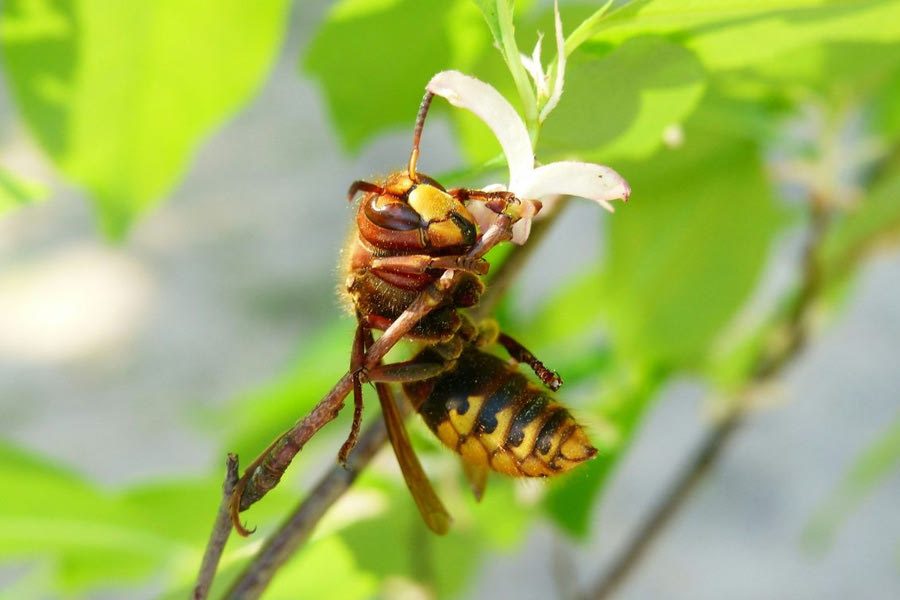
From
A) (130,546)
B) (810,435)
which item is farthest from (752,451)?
(130,546)

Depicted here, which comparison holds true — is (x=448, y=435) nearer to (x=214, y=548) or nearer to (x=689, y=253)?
(x=214, y=548)

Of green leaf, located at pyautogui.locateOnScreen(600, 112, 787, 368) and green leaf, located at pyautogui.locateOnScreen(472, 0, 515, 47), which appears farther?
green leaf, located at pyautogui.locateOnScreen(600, 112, 787, 368)

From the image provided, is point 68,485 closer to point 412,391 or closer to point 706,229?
point 412,391

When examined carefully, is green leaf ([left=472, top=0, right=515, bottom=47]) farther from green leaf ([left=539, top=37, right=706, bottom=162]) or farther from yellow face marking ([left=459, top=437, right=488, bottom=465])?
yellow face marking ([left=459, top=437, right=488, bottom=465])

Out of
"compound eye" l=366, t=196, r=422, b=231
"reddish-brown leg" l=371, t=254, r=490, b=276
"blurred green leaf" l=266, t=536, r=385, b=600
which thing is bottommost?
"blurred green leaf" l=266, t=536, r=385, b=600

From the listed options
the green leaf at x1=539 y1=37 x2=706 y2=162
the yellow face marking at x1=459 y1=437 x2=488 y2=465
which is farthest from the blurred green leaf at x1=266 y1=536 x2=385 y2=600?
the green leaf at x1=539 y1=37 x2=706 y2=162

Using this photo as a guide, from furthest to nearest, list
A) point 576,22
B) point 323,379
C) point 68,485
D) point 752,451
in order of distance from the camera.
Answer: point 752,451 < point 323,379 < point 68,485 < point 576,22
